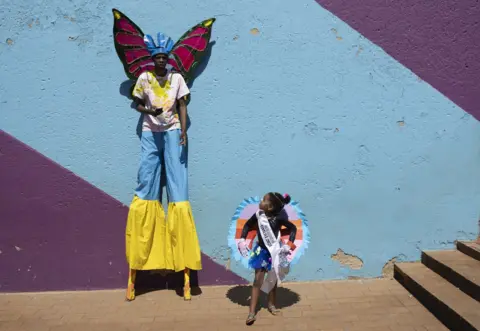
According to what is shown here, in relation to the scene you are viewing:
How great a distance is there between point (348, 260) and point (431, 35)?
7.74ft

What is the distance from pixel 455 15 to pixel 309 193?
7.37 ft

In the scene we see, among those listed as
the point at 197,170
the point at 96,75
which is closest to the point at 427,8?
the point at 197,170

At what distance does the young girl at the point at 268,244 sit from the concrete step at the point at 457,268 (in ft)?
4.90

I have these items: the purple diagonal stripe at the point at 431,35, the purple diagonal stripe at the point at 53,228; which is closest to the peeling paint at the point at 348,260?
the purple diagonal stripe at the point at 53,228

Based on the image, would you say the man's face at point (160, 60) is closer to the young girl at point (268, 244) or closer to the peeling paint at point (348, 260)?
the young girl at point (268, 244)

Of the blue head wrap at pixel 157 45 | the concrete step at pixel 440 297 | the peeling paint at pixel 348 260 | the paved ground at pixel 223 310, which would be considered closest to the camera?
the concrete step at pixel 440 297

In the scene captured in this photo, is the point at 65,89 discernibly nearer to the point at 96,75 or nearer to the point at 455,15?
the point at 96,75

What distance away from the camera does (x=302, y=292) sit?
461 centimetres

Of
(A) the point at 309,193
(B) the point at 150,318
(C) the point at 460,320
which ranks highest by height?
(A) the point at 309,193

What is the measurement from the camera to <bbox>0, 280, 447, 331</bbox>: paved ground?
3953 mm

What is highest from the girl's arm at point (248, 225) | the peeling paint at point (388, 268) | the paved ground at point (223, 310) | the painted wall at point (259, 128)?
the painted wall at point (259, 128)

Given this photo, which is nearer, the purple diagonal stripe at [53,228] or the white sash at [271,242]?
the white sash at [271,242]

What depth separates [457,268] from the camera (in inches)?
171

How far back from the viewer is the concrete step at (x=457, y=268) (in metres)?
4.01
